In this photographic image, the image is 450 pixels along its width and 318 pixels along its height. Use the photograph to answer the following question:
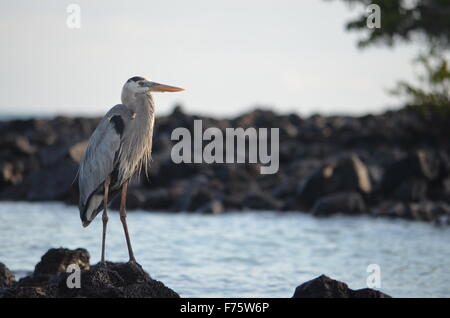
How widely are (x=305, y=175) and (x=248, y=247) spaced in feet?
22.4

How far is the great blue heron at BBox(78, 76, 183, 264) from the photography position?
10273 millimetres

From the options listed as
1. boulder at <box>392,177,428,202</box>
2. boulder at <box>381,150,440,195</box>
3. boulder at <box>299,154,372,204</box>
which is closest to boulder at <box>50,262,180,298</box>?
boulder at <box>299,154,372,204</box>

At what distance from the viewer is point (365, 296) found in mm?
8773

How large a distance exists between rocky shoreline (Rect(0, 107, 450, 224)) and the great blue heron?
9.45m

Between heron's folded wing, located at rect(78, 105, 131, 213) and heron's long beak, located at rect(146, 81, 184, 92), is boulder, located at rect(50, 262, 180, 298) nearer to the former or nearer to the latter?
heron's folded wing, located at rect(78, 105, 131, 213)

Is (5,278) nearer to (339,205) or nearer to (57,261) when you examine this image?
(57,261)

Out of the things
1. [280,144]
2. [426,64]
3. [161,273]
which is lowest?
[161,273]

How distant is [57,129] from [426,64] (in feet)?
46.0

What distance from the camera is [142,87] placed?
10.2 metres

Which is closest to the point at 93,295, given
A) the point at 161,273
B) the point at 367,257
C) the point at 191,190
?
the point at 161,273

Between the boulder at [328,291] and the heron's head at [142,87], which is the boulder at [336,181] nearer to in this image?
the heron's head at [142,87]

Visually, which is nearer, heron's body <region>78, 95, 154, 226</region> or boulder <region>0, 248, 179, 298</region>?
boulder <region>0, 248, 179, 298</region>

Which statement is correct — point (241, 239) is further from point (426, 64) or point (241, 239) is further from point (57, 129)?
point (57, 129)

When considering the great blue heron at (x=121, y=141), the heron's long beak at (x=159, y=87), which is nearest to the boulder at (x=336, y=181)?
the great blue heron at (x=121, y=141)
